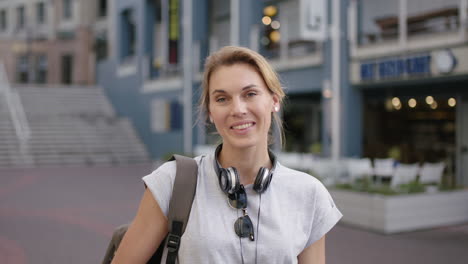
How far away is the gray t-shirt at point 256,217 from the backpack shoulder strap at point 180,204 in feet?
0.07

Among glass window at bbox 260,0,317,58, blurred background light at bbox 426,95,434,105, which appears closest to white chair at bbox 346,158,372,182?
blurred background light at bbox 426,95,434,105

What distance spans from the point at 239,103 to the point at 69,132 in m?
21.9

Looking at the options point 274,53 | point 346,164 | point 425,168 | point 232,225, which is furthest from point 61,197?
point 232,225

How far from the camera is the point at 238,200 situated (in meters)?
1.81

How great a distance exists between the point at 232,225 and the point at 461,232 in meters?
6.93

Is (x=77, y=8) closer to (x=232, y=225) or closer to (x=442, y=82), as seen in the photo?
(x=442, y=82)

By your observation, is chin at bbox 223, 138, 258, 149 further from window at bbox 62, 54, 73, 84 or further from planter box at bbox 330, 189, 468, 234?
window at bbox 62, 54, 73, 84

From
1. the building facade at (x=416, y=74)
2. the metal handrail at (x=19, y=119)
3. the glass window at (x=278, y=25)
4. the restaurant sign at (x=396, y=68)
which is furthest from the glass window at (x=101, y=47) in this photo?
the restaurant sign at (x=396, y=68)

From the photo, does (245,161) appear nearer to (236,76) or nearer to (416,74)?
(236,76)

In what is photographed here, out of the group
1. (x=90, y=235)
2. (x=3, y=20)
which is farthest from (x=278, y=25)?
(x=3, y=20)

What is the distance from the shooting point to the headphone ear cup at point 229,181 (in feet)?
5.88

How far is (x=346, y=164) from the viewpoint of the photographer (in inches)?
501

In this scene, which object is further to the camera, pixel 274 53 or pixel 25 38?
pixel 25 38

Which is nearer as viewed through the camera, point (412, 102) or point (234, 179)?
point (234, 179)
